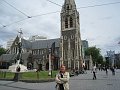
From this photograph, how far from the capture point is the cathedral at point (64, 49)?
68.1 meters

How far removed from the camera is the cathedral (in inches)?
2680

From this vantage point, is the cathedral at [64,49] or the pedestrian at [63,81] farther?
the cathedral at [64,49]

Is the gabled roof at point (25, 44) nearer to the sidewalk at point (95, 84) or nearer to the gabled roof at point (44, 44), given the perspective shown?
the gabled roof at point (44, 44)

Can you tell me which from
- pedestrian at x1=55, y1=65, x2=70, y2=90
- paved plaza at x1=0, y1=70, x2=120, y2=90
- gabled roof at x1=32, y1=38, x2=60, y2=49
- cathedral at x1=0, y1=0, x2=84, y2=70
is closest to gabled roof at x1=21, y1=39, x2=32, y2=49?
cathedral at x1=0, y1=0, x2=84, y2=70

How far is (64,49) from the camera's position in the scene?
71.8 meters

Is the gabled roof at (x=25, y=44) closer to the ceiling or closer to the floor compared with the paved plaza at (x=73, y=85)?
closer to the ceiling

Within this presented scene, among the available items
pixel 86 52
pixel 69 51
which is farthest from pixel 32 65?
pixel 86 52

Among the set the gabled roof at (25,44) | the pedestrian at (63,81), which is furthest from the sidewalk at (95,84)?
the gabled roof at (25,44)

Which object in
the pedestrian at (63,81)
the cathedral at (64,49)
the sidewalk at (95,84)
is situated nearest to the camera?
the pedestrian at (63,81)

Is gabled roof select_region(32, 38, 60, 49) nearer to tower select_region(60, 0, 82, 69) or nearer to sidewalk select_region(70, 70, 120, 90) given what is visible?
tower select_region(60, 0, 82, 69)

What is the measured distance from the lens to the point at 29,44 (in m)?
95.2

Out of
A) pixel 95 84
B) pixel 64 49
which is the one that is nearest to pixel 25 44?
pixel 64 49

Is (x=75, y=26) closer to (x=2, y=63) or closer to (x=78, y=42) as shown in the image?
(x=78, y=42)

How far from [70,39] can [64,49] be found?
4.58 m
